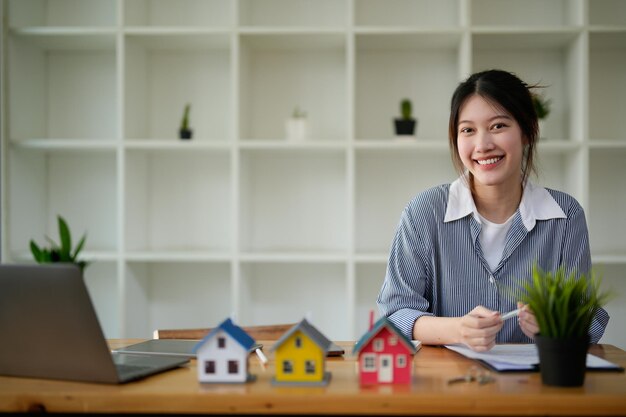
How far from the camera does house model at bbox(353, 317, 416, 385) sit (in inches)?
47.6

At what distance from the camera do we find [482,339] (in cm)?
144

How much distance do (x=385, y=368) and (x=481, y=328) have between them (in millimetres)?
325

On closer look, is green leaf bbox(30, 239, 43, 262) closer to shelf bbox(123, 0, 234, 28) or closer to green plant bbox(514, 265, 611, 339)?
shelf bbox(123, 0, 234, 28)

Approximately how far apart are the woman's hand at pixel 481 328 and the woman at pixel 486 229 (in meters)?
0.33

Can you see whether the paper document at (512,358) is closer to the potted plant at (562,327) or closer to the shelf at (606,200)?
the potted plant at (562,327)

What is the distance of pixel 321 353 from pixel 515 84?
3.44ft

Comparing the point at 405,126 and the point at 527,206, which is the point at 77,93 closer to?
the point at 405,126

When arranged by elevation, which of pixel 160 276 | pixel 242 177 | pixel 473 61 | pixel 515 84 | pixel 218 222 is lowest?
pixel 160 276

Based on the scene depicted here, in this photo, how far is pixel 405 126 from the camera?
3104mm

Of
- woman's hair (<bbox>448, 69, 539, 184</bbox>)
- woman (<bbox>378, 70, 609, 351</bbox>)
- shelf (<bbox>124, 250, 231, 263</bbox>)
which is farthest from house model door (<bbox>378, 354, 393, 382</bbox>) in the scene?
shelf (<bbox>124, 250, 231, 263</bbox>)

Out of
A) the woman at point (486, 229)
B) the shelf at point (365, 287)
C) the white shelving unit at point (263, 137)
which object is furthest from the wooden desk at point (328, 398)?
the shelf at point (365, 287)

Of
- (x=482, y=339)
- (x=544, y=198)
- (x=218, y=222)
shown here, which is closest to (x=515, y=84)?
(x=544, y=198)

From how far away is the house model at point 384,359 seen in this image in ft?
3.96

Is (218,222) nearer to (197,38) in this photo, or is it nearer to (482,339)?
(197,38)
